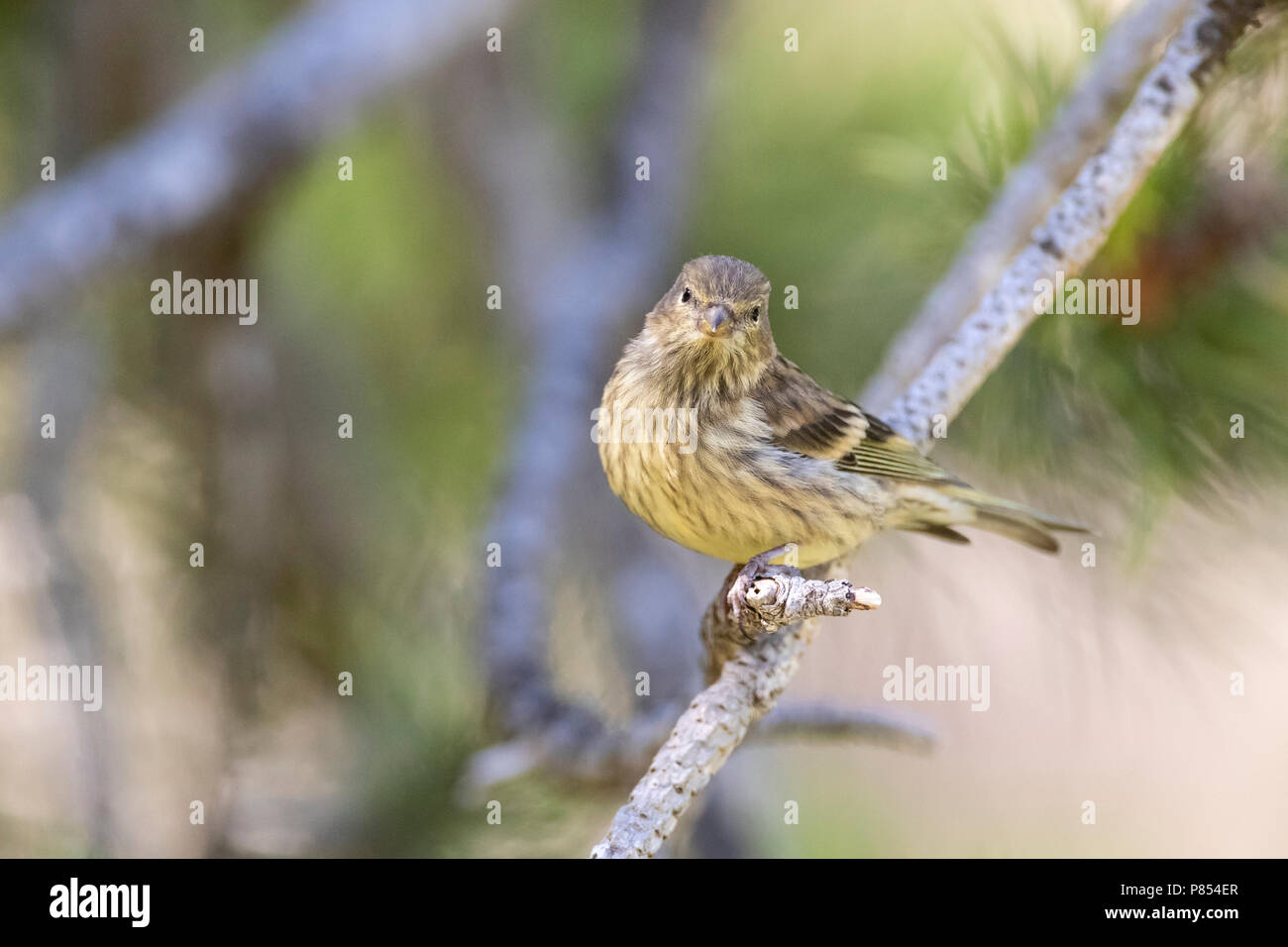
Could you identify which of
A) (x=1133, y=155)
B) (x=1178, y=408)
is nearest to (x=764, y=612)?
(x=1133, y=155)

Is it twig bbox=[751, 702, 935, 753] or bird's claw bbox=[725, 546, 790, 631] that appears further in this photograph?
twig bbox=[751, 702, 935, 753]

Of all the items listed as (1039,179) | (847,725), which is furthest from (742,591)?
(1039,179)

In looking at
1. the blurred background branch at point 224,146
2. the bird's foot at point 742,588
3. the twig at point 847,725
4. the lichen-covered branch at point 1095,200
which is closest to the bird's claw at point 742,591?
the bird's foot at point 742,588

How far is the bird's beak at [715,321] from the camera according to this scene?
2.68 metres

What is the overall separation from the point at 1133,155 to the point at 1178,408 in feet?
2.00

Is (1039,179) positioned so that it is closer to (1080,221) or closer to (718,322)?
(1080,221)

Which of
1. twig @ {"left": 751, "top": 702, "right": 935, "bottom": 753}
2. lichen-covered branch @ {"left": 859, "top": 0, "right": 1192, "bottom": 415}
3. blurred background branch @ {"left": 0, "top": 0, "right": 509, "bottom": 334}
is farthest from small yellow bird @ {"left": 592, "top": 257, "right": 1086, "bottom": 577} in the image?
blurred background branch @ {"left": 0, "top": 0, "right": 509, "bottom": 334}

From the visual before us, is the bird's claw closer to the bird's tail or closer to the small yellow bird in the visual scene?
the small yellow bird

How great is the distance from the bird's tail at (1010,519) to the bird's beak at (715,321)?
2.32 ft

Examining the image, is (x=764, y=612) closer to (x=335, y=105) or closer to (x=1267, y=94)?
(x=1267, y=94)

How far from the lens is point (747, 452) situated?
2748 millimetres

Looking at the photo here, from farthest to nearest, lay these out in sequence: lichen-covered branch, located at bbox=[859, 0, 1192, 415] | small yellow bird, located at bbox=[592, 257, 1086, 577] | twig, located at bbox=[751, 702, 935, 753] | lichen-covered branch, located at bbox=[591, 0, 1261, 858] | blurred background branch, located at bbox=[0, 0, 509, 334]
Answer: blurred background branch, located at bbox=[0, 0, 509, 334] < small yellow bird, located at bbox=[592, 257, 1086, 577] < lichen-covered branch, located at bbox=[859, 0, 1192, 415] < twig, located at bbox=[751, 702, 935, 753] < lichen-covered branch, located at bbox=[591, 0, 1261, 858]

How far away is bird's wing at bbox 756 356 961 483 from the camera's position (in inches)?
112

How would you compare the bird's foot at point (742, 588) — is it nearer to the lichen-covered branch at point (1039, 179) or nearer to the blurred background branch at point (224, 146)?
the lichen-covered branch at point (1039, 179)
